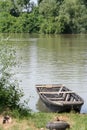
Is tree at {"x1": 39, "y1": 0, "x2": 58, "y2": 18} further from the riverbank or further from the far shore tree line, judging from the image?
the riverbank

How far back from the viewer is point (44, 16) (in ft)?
267

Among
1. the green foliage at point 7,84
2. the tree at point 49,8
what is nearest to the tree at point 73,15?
the tree at point 49,8

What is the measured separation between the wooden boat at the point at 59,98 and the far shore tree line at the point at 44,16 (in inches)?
2190

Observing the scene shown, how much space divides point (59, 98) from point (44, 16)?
226ft

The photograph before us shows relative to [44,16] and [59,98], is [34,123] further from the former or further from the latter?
[44,16]

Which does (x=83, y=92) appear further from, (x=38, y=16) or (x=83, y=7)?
(x=38, y=16)

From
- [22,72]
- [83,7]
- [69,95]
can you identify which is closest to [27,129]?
[69,95]

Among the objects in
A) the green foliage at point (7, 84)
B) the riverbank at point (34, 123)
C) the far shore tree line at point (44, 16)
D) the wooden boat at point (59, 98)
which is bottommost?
the far shore tree line at point (44, 16)

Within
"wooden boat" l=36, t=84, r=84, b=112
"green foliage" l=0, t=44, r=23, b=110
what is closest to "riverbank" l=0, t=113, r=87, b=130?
"green foliage" l=0, t=44, r=23, b=110

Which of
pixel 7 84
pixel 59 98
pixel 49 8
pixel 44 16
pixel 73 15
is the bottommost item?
pixel 44 16

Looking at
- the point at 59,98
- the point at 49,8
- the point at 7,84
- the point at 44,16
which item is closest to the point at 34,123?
the point at 7,84

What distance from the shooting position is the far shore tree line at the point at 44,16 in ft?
233

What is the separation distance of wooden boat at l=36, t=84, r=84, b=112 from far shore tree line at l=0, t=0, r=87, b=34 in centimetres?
5562

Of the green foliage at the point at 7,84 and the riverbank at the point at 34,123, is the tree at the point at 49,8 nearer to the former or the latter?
the green foliage at the point at 7,84
